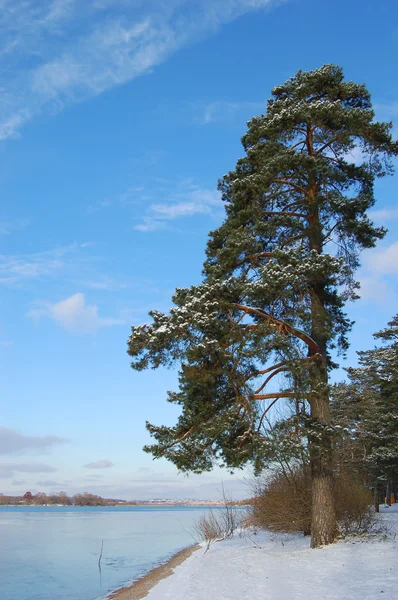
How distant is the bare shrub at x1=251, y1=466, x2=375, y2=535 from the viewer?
47.4 ft

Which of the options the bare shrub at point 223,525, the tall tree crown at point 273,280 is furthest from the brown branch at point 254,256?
the bare shrub at point 223,525

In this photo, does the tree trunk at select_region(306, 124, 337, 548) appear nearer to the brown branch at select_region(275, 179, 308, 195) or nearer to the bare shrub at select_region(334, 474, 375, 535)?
the bare shrub at select_region(334, 474, 375, 535)

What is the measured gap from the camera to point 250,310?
12594mm

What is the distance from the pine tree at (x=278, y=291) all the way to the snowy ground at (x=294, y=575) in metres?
1.11

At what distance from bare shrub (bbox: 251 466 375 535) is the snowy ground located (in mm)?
1153

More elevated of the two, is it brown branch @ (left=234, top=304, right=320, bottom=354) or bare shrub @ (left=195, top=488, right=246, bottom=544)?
brown branch @ (left=234, top=304, right=320, bottom=354)

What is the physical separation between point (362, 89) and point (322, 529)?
447 inches

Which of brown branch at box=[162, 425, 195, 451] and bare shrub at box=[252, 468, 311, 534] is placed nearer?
brown branch at box=[162, 425, 195, 451]

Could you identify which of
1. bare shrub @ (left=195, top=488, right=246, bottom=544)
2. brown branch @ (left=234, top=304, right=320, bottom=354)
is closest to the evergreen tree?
bare shrub @ (left=195, top=488, right=246, bottom=544)

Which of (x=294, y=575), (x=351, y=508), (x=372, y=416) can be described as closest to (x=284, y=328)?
(x=294, y=575)

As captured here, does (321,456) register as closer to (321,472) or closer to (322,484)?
(321,472)

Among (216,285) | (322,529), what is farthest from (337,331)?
(322,529)

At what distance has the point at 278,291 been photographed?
454 inches

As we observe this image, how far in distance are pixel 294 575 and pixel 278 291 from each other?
5.78m
